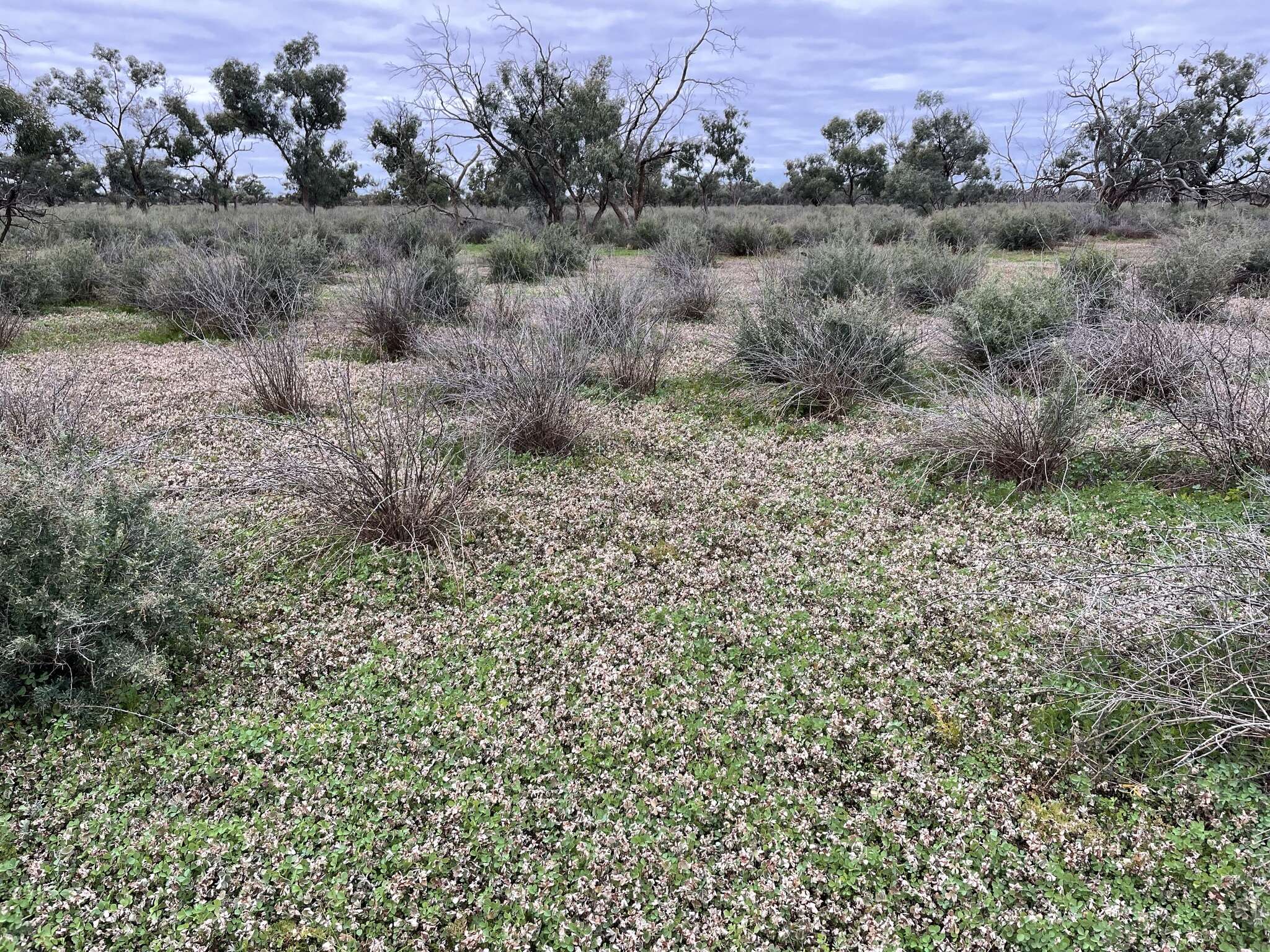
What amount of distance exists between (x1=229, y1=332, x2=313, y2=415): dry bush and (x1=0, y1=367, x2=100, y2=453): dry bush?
1.09m

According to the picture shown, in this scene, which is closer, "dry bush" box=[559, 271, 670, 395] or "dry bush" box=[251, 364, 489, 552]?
"dry bush" box=[251, 364, 489, 552]

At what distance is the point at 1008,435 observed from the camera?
158 inches

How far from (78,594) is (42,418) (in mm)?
2560

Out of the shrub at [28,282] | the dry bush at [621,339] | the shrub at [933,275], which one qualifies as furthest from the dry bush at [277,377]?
the shrub at [933,275]

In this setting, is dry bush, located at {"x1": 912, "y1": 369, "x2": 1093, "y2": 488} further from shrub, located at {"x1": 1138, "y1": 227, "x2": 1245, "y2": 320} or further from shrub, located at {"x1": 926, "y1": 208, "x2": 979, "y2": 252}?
shrub, located at {"x1": 926, "y1": 208, "x2": 979, "y2": 252}

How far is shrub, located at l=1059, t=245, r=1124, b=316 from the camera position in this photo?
6.18 m

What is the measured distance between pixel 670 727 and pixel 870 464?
2.71 meters

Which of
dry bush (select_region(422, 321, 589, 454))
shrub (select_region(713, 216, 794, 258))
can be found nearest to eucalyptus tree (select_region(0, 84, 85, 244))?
dry bush (select_region(422, 321, 589, 454))

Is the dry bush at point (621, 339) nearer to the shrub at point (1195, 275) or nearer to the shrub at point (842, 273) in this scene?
the shrub at point (842, 273)

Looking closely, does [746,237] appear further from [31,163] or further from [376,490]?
[31,163]

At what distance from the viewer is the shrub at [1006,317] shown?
5.82 metres

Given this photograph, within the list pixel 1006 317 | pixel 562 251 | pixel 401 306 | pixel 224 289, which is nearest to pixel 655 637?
pixel 1006 317

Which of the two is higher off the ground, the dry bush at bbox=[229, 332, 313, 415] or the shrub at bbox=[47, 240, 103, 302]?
the shrub at bbox=[47, 240, 103, 302]

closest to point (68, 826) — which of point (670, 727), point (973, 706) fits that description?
point (670, 727)
